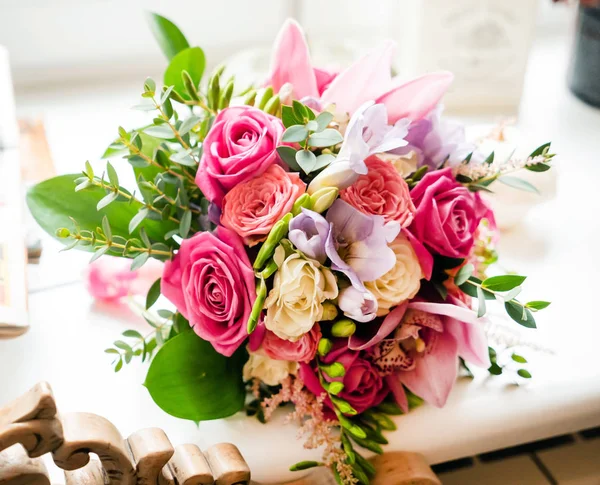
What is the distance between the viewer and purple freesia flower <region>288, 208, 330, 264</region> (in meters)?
0.53

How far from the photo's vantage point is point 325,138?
555 mm

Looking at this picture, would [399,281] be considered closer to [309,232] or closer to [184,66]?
[309,232]

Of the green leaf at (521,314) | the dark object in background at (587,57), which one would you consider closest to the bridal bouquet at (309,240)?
the green leaf at (521,314)

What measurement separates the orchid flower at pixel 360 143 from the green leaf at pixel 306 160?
1cm

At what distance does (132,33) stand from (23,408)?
2.88 feet

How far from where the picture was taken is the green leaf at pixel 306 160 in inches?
21.7

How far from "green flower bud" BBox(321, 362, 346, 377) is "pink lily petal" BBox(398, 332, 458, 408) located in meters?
0.09

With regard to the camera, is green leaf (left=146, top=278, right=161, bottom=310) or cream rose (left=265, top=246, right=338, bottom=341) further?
green leaf (left=146, top=278, right=161, bottom=310)

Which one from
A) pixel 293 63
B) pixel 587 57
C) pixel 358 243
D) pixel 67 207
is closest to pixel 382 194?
pixel 358 243

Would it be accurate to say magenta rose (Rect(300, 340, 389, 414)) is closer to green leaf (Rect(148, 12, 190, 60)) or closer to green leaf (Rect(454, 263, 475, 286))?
green leaf (Rect(454, 263, 475, 286))

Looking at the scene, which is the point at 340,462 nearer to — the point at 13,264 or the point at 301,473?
the point at 301,473

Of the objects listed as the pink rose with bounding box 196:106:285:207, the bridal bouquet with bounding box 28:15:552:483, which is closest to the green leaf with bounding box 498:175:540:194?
the bridal bouquet with bounding box 28:15:552:483

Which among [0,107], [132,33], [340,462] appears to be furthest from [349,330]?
[132,33]

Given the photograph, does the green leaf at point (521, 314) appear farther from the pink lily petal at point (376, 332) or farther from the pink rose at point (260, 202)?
the pink rose at point (260, 202)
